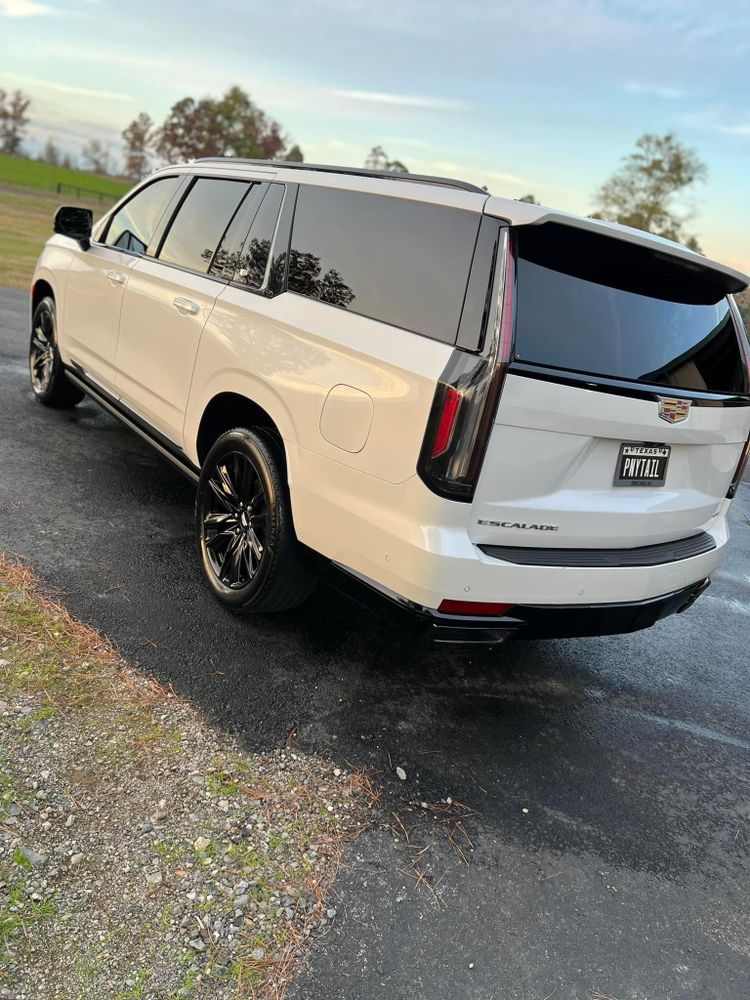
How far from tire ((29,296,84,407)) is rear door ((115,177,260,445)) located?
152 cm

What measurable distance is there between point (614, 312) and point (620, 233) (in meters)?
0.29

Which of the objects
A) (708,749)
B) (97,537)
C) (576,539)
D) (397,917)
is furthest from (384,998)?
(97,537)

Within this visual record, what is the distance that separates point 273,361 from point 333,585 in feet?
3.25

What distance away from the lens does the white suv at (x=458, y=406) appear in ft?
8.64

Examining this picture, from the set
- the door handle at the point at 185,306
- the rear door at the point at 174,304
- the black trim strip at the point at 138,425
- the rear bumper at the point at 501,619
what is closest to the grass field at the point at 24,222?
the black trim strip at the point at 138,425

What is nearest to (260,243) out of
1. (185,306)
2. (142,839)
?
(185,306)

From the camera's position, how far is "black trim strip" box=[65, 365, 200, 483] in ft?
13.9

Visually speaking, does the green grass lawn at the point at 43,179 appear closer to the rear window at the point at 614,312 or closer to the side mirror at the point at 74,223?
the side mirror at the point at 74,223

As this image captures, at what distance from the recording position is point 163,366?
428 cm

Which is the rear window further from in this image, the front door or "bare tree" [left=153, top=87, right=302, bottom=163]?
"bare tree" [left=153, top=87, right=302, bottom=163]

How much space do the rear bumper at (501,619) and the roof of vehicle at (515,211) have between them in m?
1.32

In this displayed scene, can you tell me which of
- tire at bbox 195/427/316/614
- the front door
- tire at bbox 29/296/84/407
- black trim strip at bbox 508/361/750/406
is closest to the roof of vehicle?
black trim strip at bbox 508/361/750/406

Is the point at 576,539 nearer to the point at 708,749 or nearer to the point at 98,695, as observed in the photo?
the point at 708,749

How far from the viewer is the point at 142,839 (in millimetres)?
2402
